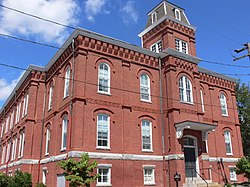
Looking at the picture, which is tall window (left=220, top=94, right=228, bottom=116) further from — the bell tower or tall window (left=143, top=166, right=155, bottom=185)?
tall window (left=143, top=166, right=155, bottom=185)

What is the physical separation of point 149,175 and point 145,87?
717 cm

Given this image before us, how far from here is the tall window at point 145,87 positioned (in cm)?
2300

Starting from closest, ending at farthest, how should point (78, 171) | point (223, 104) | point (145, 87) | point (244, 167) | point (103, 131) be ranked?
point (78, 171), point (103, 131), point (145, 87), point (244, 167), point (223, 104)

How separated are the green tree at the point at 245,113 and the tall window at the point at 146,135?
2266cm

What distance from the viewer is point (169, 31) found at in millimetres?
25375

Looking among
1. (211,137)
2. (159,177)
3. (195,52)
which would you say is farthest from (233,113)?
(159,177)

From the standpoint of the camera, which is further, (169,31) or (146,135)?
(169,31)

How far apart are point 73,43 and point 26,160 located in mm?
11251

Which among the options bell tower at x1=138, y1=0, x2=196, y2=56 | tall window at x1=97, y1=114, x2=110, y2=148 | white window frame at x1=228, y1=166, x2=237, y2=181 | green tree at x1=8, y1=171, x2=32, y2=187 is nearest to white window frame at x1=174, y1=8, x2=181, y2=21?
bell tower at x1=138, y1=0, x2=196, y2=56

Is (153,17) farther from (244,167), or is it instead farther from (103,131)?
(244,167)

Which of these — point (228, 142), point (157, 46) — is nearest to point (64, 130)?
point (157, 46)

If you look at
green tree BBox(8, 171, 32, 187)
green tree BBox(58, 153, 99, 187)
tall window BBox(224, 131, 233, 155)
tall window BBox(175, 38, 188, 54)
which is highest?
tall window BBox(175, 38, 188, 54)

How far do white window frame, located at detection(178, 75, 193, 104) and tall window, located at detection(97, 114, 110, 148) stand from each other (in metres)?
7.00

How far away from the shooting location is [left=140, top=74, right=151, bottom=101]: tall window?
23.0m
